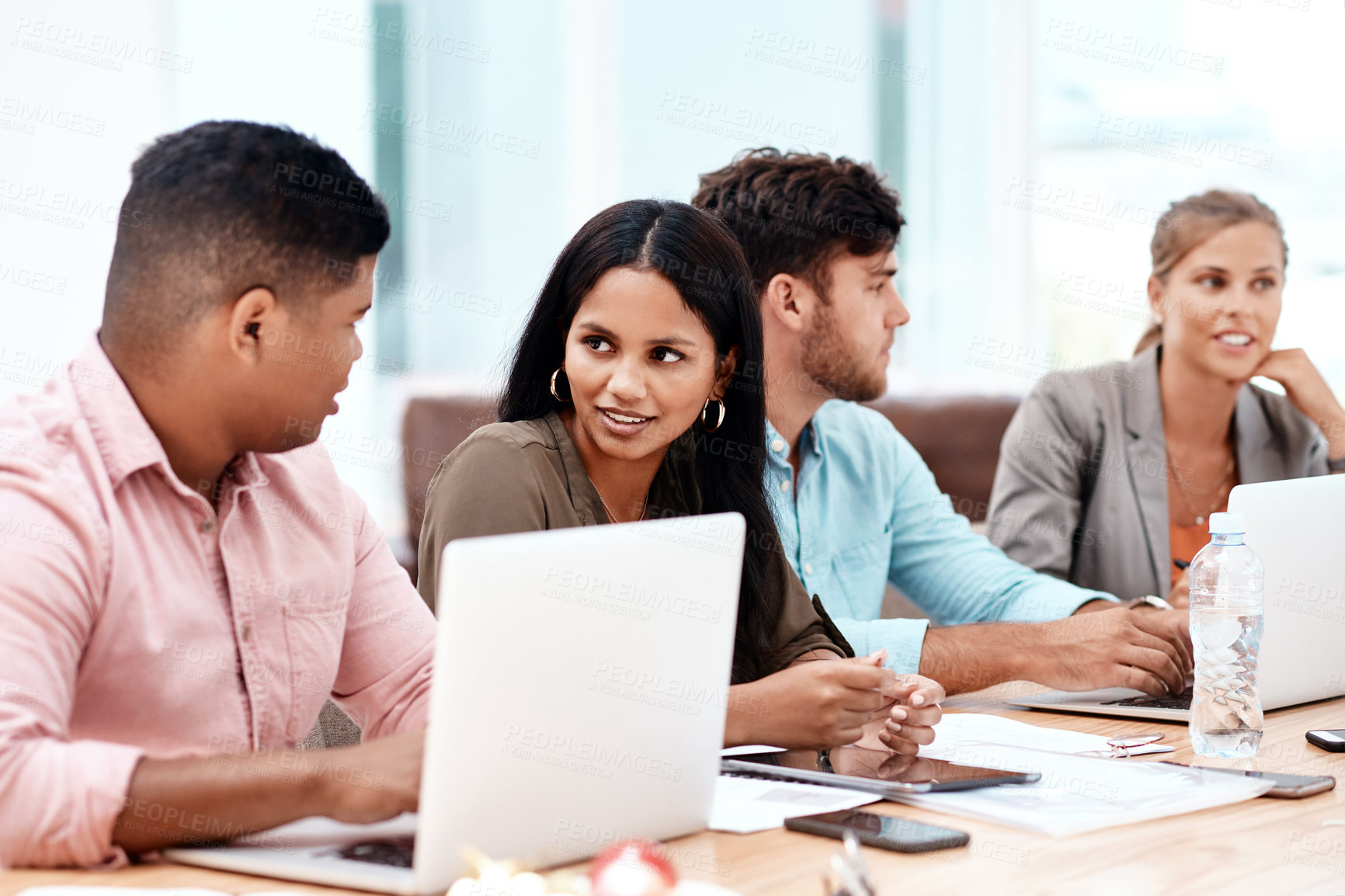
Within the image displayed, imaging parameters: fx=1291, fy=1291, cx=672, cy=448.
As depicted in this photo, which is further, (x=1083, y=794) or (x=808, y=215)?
(x=808, y=215)

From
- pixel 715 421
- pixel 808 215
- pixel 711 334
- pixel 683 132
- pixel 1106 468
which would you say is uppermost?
pixel 683 132

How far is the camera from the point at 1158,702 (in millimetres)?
1640

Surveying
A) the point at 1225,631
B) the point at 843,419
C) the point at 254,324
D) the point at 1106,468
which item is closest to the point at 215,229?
the point at 254,324

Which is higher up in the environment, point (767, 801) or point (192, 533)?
point (192, 533)

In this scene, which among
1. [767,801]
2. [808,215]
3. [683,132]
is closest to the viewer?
[767,801]

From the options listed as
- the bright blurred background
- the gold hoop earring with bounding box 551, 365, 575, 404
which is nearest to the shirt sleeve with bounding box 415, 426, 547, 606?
the gold hoop earring with bounding box 551, 365, 575, 404

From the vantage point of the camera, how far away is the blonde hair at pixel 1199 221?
8.19ft

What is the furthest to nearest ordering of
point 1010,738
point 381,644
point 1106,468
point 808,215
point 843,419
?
→ 1. point 1106,468
2. point 843,419
3. point 808,215
4. point 1010,738
5. point 381,644

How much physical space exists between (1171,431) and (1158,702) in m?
1.02

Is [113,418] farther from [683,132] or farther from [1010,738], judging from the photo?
[683,132]

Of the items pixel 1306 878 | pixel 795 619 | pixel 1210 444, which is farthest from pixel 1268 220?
pixel 1306 878

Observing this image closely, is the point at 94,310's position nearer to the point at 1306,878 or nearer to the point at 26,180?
the point at 26,180

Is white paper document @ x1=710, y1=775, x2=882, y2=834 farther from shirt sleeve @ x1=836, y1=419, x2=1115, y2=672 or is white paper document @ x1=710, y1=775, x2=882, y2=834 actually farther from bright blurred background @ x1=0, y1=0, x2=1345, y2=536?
bright blurred background @ x1=0, y1=0, x2=1345, y2=536

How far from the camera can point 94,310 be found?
351 cm
